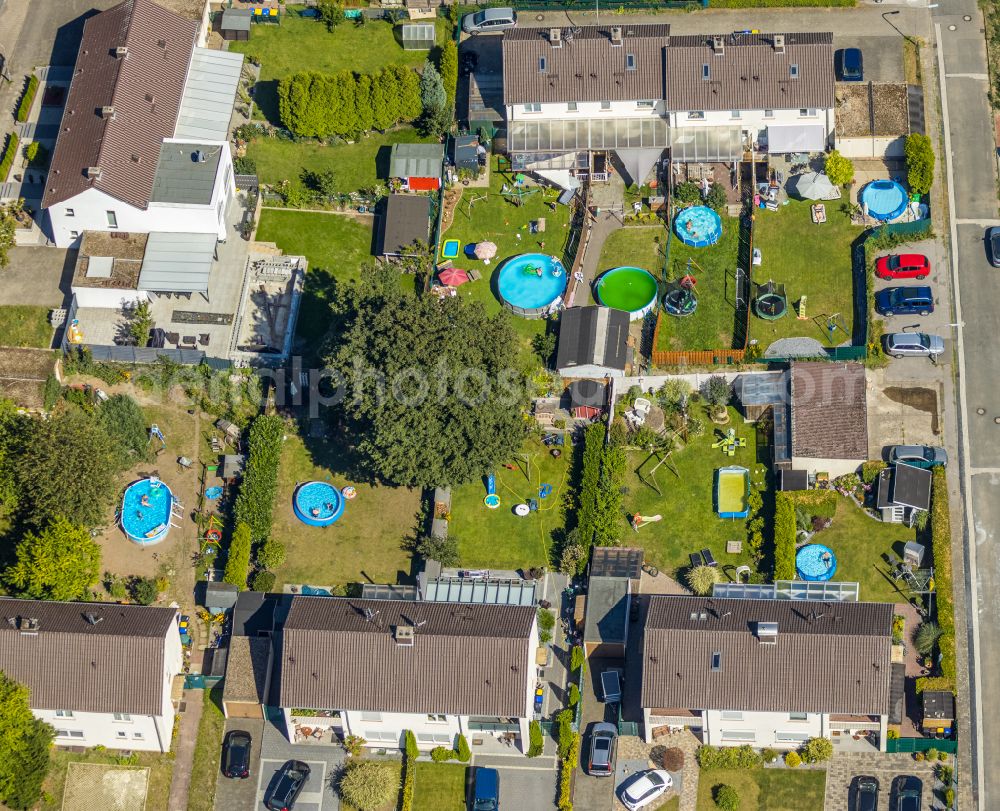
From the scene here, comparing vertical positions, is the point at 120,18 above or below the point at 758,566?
above

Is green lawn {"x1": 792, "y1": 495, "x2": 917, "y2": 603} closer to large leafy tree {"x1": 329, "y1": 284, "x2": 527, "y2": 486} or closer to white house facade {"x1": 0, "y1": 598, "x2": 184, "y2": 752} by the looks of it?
large leafy tree {"x1": 329, "y1": 284, "x2": 527, "y2": 486}

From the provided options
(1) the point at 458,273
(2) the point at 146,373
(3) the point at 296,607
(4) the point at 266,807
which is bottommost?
(4) the point at 266,807

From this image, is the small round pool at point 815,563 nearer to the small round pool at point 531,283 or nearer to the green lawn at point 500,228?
the small round pool at point 531,283

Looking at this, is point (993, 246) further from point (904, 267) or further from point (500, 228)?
point (500, 228)

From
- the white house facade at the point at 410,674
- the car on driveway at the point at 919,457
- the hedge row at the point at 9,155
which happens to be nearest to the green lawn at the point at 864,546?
the car on driveway at the point at 919,457

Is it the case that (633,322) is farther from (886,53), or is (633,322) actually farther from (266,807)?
(266,807)

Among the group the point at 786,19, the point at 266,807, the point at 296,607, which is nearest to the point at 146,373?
the point at 296,607
